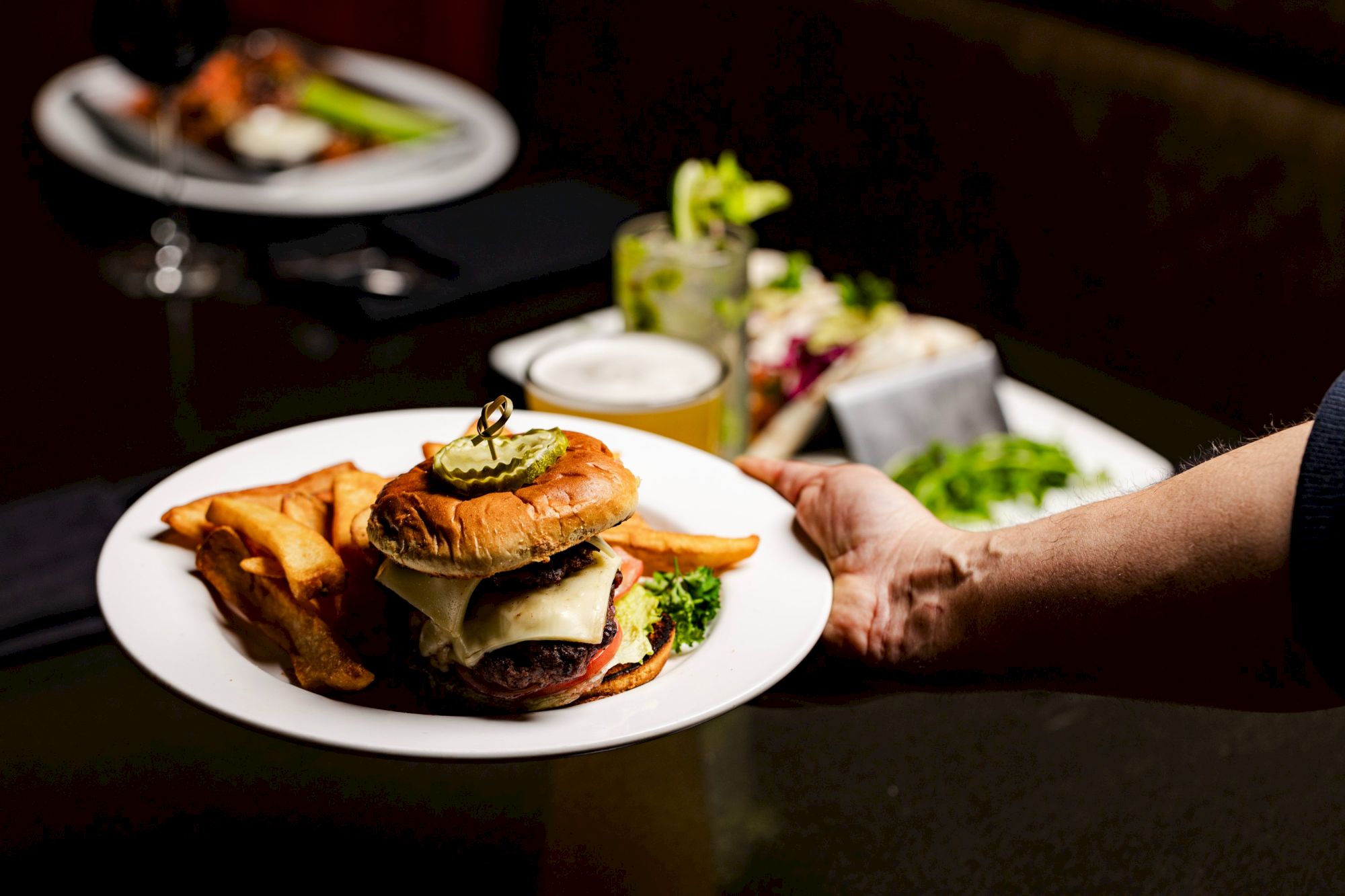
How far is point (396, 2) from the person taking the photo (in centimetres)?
616

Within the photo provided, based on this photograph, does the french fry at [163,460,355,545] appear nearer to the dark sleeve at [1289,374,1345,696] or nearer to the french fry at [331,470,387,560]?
the french fry at [331,470,387,560]

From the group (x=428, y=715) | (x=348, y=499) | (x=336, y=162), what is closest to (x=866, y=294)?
(x=336, y=162)

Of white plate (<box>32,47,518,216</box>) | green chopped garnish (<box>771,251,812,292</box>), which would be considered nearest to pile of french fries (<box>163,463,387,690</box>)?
white plate (<box>32,47,518,216</box>)

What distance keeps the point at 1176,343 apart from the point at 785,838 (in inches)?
107

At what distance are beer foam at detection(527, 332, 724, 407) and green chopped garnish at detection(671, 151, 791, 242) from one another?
0.29m

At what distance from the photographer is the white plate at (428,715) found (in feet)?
3.99

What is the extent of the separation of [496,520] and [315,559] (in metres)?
0.30

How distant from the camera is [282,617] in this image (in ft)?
4.54

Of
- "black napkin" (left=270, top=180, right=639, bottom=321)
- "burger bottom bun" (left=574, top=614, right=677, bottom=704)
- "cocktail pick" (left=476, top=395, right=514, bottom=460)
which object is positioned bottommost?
"black napkin" (left=270, top=180, right=639, bottom=321)

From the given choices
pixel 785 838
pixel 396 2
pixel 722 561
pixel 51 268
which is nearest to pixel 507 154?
pixel 51 268

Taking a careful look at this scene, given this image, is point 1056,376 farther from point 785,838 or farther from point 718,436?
point 785,838

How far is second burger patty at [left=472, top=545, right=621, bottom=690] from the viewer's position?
4.27ft

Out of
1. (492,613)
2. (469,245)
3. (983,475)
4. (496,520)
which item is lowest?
(983,475)

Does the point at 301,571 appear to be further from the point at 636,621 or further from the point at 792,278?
the point at 792,278
